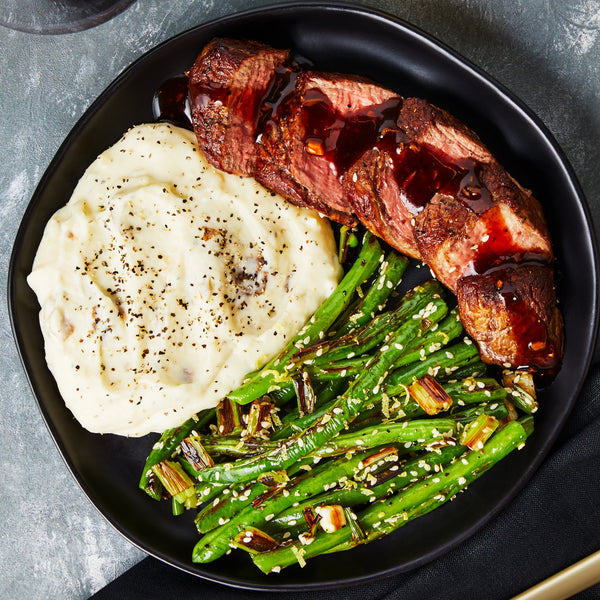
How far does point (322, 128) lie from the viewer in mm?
3744

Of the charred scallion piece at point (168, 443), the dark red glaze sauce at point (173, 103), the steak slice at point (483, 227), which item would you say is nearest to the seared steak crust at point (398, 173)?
the steak slice at point (483, 227)

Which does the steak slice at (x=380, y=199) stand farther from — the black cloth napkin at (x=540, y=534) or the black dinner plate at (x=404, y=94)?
the black cloth napkin at (x=540, y=534)

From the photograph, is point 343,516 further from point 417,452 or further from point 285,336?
point 285,336

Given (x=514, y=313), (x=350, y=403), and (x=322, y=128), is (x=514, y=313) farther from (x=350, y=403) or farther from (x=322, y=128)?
(x=322, y=128)

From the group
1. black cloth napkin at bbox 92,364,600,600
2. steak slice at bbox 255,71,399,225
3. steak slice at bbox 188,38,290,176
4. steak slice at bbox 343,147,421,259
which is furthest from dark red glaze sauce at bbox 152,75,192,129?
black cloth napkin at bbox 92,364,600,600

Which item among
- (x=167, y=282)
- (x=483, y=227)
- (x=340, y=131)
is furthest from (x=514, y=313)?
(x=167, y=282)

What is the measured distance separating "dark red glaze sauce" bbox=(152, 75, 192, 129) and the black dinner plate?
0.24 ft

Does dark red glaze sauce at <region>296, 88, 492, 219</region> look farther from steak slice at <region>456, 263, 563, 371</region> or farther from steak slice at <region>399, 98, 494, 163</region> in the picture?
steak slice at <region>456, 263, 563, 371</region>

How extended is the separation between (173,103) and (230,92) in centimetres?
69

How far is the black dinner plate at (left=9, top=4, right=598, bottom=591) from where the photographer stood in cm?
381

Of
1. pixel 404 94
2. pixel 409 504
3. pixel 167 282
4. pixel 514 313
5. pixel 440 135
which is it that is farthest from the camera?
pixel 404 94

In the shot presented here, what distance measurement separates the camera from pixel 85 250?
160 inches

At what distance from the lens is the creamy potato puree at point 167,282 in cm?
400

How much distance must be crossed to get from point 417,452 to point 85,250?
2.61 m
